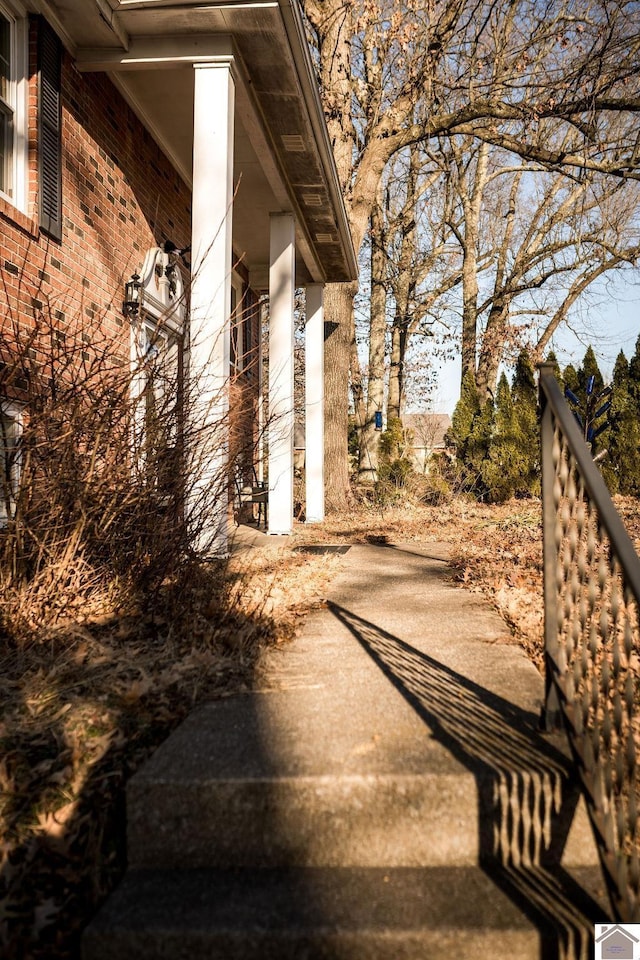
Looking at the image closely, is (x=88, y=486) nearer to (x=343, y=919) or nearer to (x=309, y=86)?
(x=343, y=919)

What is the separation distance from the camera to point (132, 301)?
5816 millimetres

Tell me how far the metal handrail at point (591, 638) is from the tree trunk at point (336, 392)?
7.51m

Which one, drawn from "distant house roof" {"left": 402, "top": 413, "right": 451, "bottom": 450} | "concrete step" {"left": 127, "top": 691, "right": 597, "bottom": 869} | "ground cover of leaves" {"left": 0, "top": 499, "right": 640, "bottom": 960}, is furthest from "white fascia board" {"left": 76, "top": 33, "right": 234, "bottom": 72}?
"distant house roof" {"left": 402, "top": 413, "right": 451, "bottom": 450}

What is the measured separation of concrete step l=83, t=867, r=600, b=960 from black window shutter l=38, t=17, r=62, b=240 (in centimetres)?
388

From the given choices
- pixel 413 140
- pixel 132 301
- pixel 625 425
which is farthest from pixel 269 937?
pixel 625 425

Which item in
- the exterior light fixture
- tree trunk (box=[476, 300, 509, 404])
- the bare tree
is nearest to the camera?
the exterior light fixture

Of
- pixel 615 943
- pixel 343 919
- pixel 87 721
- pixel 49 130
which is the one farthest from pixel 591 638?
pixel 49 130

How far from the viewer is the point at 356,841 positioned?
1.84m

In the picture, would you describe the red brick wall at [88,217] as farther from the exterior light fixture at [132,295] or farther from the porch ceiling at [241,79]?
the porch ceiling at [241,79]

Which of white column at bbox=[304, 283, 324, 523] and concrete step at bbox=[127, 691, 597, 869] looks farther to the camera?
white column at bbox=[304, 283, 324, 523]

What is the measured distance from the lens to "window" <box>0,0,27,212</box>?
13.9 ft

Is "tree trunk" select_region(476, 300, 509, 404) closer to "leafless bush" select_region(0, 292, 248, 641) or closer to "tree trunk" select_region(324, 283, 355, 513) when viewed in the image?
"tree trunk" select_region(324, 283, 355, 513)

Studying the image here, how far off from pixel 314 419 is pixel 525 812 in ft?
23.3

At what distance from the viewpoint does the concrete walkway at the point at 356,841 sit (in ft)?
5.31
